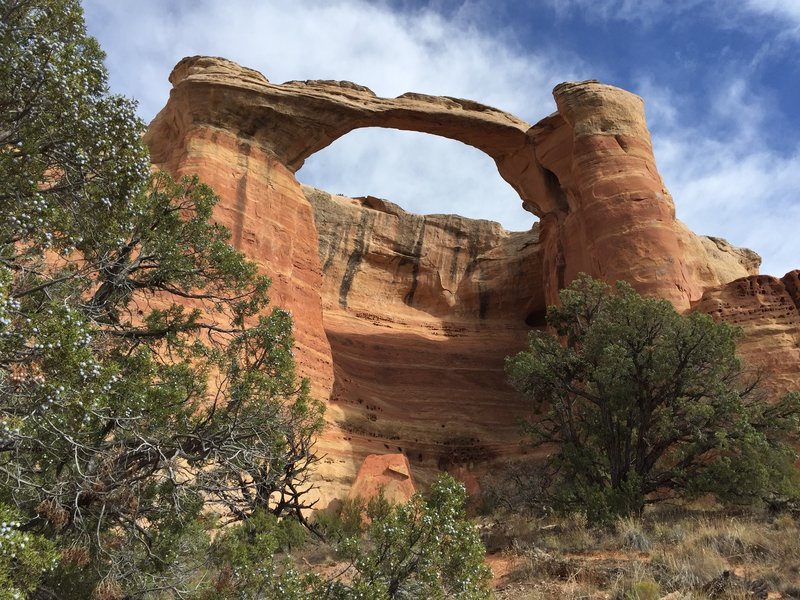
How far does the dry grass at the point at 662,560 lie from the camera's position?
21.3 ft

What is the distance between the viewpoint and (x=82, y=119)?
592 centimetres

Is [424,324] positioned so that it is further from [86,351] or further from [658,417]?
[86,351]

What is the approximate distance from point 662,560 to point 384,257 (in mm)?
26999

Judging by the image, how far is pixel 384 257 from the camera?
3366 centimetres

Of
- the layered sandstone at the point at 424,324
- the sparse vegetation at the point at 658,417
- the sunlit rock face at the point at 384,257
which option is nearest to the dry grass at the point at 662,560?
the sparse vegetation at the point at 658,417

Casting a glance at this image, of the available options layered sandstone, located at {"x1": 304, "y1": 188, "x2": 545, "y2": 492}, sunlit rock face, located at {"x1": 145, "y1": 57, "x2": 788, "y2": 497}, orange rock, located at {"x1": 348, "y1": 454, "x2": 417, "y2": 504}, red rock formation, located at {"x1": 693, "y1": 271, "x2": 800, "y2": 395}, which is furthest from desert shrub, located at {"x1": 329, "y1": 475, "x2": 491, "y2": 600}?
layered sandstone, located at {"x1": 304, "y1": 188, "x2": 545, "y2": 492}

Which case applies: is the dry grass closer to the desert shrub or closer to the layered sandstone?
the desert shrub

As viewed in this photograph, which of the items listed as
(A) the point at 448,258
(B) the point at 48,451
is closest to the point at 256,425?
(B) the point at 48,451

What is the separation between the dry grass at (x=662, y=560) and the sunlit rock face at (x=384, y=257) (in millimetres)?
10007

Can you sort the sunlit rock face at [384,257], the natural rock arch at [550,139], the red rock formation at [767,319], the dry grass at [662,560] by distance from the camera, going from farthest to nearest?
1. the natural rock arch at [550,139]
2. the sunlit rock face at [384,257]
3. the red rock formation at [767,319]
4. the dry grass at [662,560]

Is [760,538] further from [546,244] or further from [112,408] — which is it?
[546,244]

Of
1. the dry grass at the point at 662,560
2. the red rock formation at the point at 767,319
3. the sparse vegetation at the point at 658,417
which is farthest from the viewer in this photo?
the red rock formation at the point at 767,319

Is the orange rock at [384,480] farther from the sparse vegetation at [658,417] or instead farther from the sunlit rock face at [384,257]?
the sparse vegetation at [658,417]

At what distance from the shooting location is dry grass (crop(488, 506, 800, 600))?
6498mm
